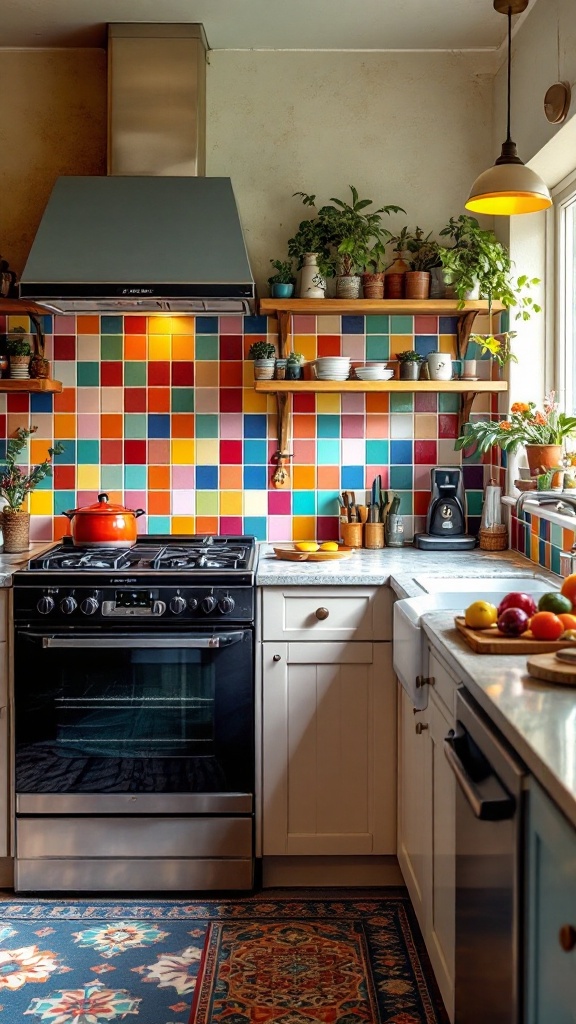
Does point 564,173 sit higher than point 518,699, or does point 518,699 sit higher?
point 564,173

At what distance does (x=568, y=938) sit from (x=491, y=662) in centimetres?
76

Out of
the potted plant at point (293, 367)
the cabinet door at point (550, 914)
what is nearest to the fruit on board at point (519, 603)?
the cabinet door at point (550, 914)

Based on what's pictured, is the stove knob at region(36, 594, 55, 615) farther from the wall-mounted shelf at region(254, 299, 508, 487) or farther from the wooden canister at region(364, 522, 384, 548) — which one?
the wooden canister at region(364, 522, 384, 548)

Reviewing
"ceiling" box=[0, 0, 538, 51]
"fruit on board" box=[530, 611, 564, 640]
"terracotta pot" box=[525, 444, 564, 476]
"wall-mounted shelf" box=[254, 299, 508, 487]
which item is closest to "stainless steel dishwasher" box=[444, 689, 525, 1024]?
"fruit on board" box=[530, 611, 564, 640]

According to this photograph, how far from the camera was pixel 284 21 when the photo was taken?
3377 mm

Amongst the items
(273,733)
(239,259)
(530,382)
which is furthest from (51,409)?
(530,382)

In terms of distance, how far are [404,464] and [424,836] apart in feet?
5.22

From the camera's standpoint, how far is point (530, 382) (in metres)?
3.48

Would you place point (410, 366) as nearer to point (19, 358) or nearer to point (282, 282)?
point (282, 282)

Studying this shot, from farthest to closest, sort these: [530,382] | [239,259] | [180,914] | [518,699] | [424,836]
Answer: [530,382]
[239,259]
[180,914]
[424,836]
[518,699]

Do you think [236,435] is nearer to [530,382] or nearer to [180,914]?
[530,382]

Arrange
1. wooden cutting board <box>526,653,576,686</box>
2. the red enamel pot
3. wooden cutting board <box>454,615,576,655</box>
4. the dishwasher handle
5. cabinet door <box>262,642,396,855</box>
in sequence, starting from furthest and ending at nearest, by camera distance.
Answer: the red enamel pot → cabinet door <box>262,642,396,855</box> → wooden cutting board <box>454,615,576,655</box> → wooden cutting board <box>526,653,576,686</box> → the dishwasher handle

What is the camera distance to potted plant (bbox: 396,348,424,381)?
349cm

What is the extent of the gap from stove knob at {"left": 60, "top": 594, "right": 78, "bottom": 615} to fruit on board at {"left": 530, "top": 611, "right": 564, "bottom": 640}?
146cm
